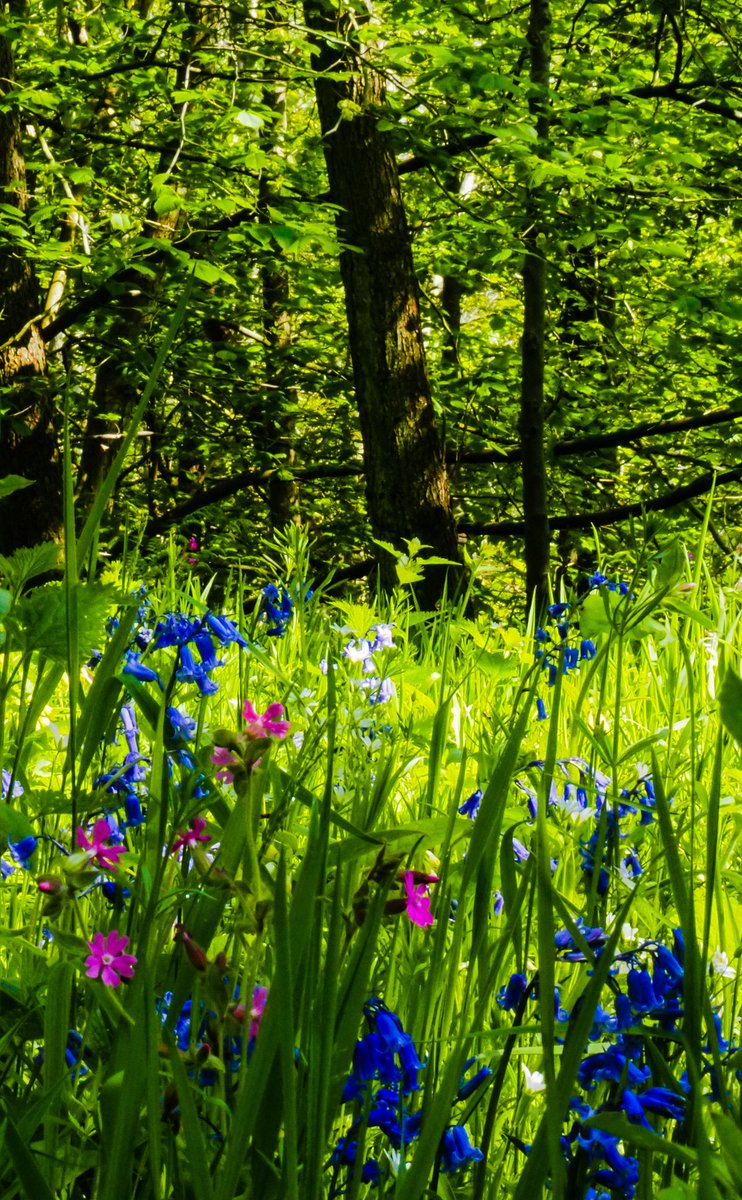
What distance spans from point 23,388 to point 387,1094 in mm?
6825

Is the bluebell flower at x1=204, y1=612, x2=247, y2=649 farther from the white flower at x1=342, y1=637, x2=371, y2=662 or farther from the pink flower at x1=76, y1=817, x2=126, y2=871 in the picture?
the white flower at x1=342, y1=637, x2=371, y2=662

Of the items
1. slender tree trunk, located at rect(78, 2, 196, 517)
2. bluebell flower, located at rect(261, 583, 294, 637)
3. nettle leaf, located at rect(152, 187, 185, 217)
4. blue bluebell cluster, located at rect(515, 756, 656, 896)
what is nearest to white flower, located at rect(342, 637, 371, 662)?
bluebell flower, located at rect(261, 583, 294, 637)

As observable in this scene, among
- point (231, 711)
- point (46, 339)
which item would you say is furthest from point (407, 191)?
point (231, 711)

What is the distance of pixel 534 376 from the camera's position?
632 cm

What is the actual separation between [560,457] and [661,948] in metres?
8.32

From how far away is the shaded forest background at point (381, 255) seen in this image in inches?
211

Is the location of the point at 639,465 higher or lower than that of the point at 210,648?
higher

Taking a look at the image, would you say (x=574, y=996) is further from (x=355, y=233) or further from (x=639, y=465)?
(x=639, y=465)

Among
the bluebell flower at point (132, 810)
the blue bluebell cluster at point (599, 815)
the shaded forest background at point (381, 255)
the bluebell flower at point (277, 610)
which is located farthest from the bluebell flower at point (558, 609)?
the bluebell flower at point (132, 810)

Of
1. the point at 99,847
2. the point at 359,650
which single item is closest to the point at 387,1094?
the point at 99,847

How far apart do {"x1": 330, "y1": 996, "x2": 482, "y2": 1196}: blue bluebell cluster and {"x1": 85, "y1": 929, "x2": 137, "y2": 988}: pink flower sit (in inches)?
6.8

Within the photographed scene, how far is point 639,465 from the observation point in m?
10.1

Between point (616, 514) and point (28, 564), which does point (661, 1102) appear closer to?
point (28, 564)

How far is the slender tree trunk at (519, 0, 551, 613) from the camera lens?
5777 millimetres
